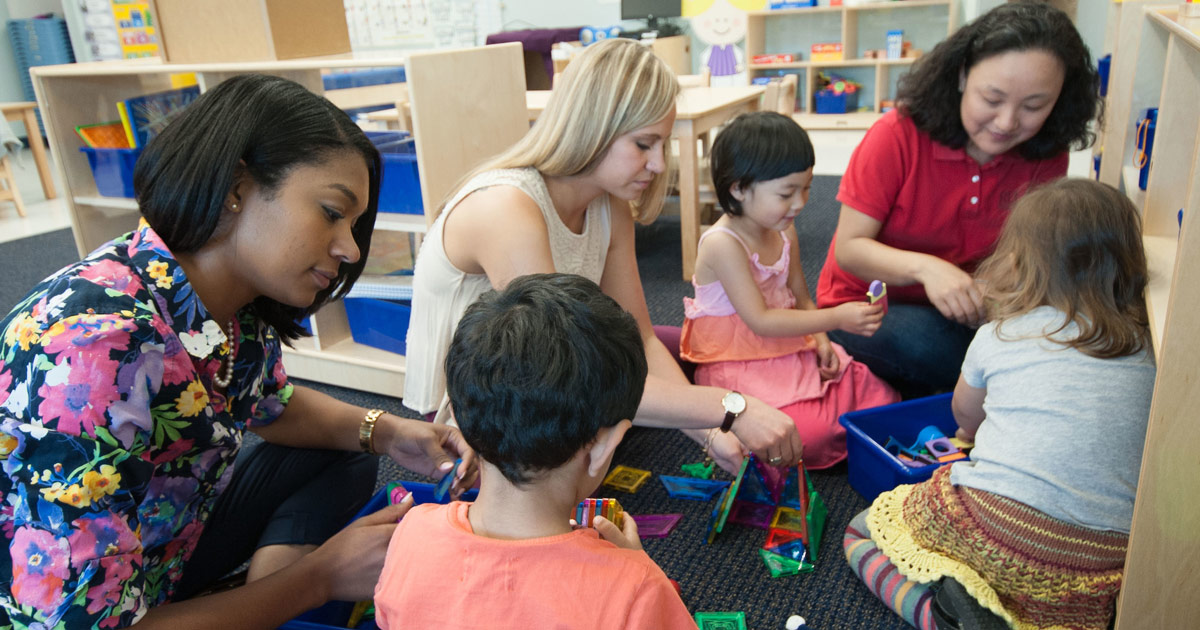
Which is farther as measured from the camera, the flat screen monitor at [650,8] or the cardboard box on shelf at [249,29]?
the flat screen monitor at [650,8]

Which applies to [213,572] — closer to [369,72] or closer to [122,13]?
[369,72]

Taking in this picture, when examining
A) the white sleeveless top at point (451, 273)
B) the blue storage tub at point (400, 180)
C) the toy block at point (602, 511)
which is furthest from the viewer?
the blue storage tub at point (400, 180)

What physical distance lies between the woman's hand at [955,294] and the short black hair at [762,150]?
0.36 metres

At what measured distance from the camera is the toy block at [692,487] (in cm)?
174

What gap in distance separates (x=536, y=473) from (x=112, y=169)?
2557 millimetres

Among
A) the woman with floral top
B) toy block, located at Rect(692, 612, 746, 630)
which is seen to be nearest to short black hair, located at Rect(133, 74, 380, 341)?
the woman with floral top

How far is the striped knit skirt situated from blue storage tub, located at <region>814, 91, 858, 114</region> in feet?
18.9

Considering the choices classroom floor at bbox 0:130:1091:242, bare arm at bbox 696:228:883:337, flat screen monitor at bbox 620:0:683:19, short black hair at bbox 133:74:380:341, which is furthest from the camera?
flat screen monitor at bbox 620:0:683:19

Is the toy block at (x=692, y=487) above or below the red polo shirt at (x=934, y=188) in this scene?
below

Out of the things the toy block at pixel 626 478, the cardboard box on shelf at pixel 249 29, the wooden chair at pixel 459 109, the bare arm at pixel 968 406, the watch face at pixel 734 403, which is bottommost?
the toy block at pixel 626 478

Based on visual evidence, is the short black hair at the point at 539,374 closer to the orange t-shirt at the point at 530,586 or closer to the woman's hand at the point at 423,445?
the orange t-shirt at the point at 530,586

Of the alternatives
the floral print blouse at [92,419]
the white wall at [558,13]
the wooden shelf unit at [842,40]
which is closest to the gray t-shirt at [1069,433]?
the floral print blouse at [92,419]

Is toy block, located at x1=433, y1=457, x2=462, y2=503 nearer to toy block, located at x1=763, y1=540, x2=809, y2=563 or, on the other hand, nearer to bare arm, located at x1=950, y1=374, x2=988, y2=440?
toy block, located at x1=763, y1=540, x2=809, y2=563

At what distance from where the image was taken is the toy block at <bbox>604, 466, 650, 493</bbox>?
178cm
